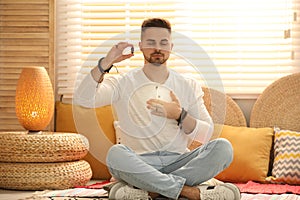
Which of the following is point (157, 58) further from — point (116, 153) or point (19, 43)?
point (19, 43)

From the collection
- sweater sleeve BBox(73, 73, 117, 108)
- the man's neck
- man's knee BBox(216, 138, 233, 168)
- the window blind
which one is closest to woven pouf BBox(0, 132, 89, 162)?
the window blind

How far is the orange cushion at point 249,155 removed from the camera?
3.88 m

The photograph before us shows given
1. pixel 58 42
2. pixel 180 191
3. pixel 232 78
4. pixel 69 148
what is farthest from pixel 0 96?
pixel 180 191

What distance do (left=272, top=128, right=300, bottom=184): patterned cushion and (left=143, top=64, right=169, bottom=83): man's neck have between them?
42.5 inches

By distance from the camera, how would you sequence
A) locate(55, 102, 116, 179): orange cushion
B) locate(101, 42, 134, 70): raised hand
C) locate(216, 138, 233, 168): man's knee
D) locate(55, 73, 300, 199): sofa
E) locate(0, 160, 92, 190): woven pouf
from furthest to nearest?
locate(55, 102, 116, 179): orange cushion < locate(55, 73, 300, 199): sofa < locate(0, 160, 92, 190): woven pouf < locate(216, 138, 233, 168): man's knee < locate(101, 42, 134, 70): raised hand

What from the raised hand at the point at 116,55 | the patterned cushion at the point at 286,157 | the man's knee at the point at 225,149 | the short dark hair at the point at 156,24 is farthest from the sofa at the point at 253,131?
the raised hand at the point at 116,55

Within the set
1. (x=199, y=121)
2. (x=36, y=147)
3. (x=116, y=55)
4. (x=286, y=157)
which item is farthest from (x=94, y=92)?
(x=286, y=157)

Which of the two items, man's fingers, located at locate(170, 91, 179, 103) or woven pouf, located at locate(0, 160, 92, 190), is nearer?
man's fingers, located at locate(170, 91, 179, 103)

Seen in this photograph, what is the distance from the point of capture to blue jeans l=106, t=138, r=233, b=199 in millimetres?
3035

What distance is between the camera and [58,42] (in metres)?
4.39

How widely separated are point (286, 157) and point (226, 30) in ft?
3.07

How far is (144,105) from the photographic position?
3.05 metres

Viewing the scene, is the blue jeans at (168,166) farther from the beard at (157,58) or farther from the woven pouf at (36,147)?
the woven pouf at (36,147)

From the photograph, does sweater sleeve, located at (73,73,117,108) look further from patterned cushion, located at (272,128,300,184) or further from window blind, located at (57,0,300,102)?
patterned cushion, located at (272,128,300,184)
